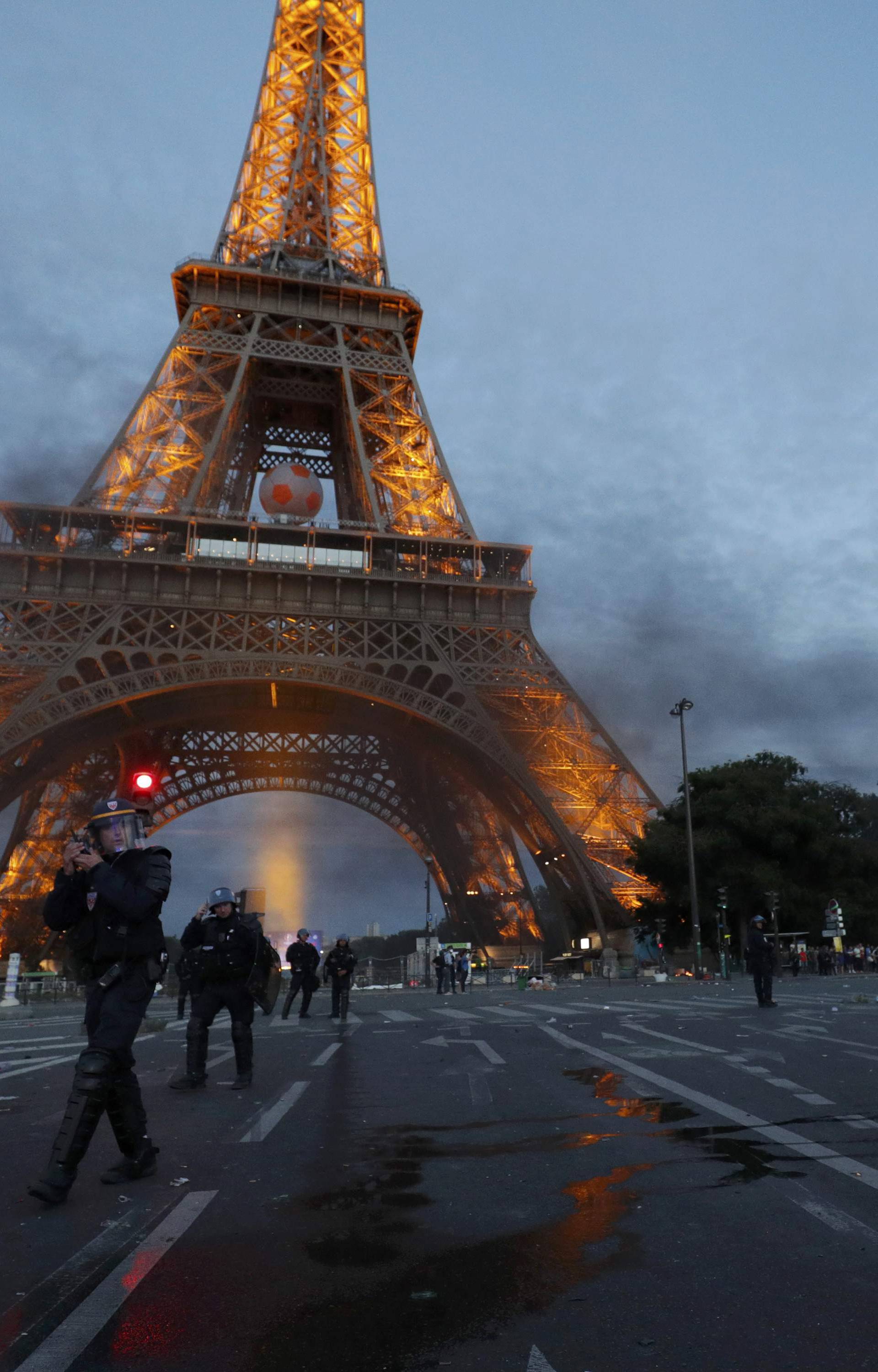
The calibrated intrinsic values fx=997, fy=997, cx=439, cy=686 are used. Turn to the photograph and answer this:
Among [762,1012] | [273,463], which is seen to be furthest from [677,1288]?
[273,463]

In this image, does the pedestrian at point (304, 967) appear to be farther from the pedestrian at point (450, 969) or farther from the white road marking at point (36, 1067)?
the pedestrian at point (450, 969)

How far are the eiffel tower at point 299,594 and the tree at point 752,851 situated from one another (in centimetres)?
237

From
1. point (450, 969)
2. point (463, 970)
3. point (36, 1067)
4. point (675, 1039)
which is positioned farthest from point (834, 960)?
point (36, 1067)

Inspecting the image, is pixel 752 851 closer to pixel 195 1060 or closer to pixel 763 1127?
pixel 195 1060

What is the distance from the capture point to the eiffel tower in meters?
35.7

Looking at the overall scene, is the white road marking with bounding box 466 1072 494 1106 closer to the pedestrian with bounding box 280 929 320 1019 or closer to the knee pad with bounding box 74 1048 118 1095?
the knee pad with bounding box 74 1048 118 1095

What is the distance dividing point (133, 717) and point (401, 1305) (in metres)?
36.3

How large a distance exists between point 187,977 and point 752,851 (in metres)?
33.5

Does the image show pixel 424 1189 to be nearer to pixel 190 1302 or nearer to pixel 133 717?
pixel 190 1302

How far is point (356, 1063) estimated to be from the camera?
1021cm

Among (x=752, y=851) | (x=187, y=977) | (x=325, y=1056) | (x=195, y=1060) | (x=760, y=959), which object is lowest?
(x=325, y=1056)

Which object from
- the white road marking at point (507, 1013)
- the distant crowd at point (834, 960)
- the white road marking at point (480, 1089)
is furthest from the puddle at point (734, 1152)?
the distant crowd at point (834, 960)

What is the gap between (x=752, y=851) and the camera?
147 feet

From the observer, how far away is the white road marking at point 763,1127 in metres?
4.75
